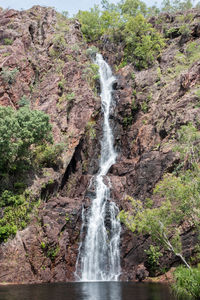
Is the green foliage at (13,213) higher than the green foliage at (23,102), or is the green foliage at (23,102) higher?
the green foliage at (23,102)

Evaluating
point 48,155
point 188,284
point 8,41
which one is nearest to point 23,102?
point 48,155

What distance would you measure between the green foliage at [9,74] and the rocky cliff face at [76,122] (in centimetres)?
75

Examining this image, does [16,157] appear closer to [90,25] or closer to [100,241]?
[100,241]

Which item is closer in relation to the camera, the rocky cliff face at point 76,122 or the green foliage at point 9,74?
the rocky cliff face at point 76,122

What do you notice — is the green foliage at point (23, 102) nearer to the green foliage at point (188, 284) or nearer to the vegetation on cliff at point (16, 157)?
the vegetation on cliff at point (16, 157)

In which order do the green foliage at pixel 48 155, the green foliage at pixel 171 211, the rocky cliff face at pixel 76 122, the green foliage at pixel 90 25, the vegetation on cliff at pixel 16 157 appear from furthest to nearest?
the green foliage at pixel 90 25 → the green foliage at pixel 48 155 → the vegetation on cliff at pixel 16 157 → the rocky cliff face at pixel 76 122 → the green foliage at pixel 171 211

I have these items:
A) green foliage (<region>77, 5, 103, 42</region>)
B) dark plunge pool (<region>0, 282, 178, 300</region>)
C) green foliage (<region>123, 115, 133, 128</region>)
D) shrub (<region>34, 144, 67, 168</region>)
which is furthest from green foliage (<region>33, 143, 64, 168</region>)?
green foliage (<region>77, 5, 103, 42</region>)

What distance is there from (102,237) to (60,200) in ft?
21.3

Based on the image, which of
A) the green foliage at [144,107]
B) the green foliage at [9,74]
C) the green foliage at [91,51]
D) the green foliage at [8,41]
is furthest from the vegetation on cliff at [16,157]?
the green foliage at [91,51]

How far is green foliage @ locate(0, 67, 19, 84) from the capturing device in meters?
40.8

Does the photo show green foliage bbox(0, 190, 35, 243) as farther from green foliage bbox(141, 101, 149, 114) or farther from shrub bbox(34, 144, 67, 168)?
green foliage bbox(141, 101, 149, 114)

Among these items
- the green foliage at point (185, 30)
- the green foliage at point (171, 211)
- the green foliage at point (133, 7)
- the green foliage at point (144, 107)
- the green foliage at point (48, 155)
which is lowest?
the green foliage at point (171, 211)

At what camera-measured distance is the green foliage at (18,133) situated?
3121cm

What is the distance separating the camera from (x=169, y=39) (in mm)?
58688
